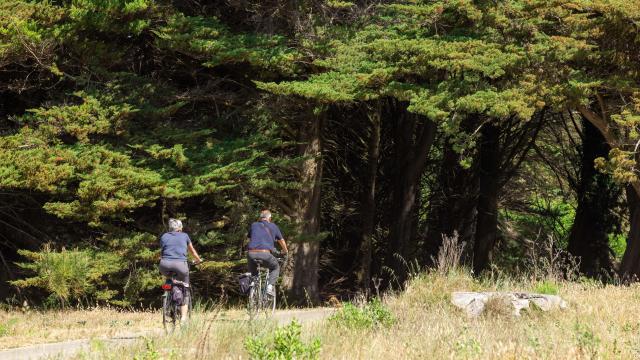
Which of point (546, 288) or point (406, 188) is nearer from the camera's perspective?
point (546, 288)

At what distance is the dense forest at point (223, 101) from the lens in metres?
16.6

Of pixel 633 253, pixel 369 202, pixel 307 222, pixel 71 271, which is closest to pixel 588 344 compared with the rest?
pixel 71 271

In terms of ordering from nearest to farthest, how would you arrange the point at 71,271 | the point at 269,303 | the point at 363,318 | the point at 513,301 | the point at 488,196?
the point at 363,318 < the point at 513,301 < the point at 269,303 < the point at 71,271 < the point at 488,196

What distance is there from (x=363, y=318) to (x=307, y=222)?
10564mm

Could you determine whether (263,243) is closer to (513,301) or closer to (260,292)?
(260,292)

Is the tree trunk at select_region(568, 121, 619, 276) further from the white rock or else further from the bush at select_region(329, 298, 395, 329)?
the bush at select_region(329, 298, 395, 329)

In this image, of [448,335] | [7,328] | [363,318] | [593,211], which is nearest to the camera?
[448,335]

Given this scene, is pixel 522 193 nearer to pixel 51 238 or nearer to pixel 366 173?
pixel 366 173

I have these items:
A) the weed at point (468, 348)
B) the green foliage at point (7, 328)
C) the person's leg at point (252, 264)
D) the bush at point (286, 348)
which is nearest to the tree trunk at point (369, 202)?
the person's leg at point (252, 264)

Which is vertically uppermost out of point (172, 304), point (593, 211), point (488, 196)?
point (172, 304)

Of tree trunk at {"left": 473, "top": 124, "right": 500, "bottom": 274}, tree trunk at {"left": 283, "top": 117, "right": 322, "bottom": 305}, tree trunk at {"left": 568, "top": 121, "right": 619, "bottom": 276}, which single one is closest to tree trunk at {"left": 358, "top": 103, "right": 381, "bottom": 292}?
tree trunk at {"left": 473, "top": 124, "right": 500, "bottom": 274}

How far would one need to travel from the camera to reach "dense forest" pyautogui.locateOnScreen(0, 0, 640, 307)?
54.3 ft

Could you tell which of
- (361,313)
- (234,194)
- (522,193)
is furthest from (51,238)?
(522,193)

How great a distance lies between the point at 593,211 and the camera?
2430 cm
